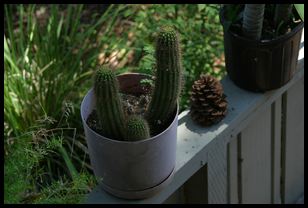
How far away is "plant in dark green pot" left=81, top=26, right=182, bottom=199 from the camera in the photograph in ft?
6.60

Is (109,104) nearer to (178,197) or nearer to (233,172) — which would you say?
(178,197)

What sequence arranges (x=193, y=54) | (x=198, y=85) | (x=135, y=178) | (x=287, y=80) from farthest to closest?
(x=193, y=54), (x=287, y=80), (x=198, y=85), (x=135, y=178)

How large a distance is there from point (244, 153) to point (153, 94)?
82cm

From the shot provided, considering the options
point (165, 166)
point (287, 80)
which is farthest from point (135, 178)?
point (287, 80)

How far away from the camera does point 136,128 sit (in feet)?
6.64

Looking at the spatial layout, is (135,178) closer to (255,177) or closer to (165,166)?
(165,166)

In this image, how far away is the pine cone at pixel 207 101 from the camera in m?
2.46

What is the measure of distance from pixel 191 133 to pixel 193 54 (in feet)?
1.90

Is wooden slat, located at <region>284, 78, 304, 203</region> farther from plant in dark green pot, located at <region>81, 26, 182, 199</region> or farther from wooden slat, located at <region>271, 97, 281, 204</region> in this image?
plant in dark green pot, located at <region>81, 26, 182, 199</region>

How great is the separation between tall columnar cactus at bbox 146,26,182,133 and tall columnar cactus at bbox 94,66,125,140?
0.12 m

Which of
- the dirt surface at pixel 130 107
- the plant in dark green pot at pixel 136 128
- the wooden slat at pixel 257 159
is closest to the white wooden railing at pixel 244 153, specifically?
the wooden slat at pixel 257 159

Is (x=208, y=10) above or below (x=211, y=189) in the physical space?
above

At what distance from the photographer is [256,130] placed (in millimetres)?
2846

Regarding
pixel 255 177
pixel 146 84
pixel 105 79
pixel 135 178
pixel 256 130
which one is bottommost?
pixel 255 177
